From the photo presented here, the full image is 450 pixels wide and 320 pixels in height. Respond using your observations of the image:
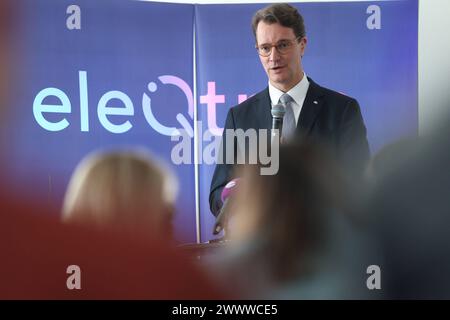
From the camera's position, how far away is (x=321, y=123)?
7.73ft

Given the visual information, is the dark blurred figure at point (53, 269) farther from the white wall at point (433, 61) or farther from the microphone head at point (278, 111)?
the white wall at point (433, 61)

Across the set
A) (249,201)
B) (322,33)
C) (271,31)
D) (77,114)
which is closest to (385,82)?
(322,33)

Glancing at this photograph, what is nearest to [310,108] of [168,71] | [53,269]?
[168,71]

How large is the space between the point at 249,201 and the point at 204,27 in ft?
2.17

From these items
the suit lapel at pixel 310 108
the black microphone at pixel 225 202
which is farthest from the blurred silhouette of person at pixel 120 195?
the suit lapel at pixel 310 108

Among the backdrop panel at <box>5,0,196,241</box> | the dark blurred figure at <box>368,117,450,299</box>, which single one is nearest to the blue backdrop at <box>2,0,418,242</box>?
the backdrop panel at <box>5,0,196,241</box>

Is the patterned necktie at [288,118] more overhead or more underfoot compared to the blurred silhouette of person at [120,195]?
more overhead

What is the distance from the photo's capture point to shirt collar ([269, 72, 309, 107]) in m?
2.38

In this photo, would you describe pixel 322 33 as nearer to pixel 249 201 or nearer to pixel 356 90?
pixel 356 90

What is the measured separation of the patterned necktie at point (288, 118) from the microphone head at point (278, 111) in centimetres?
1

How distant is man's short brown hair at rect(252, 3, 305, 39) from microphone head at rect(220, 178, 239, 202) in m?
0.58

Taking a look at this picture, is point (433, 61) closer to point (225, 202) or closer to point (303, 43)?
point (303, 43)

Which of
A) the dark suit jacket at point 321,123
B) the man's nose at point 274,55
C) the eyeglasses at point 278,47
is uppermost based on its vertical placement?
the eyeglasses at point 278,47

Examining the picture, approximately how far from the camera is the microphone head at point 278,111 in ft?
7.76
